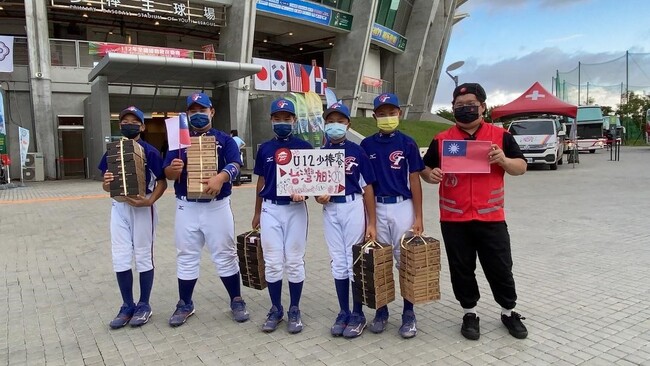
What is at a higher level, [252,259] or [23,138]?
[23,138]

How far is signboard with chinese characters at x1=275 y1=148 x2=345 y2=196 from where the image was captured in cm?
392

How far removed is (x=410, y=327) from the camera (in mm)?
3963

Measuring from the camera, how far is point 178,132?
404 centimetres

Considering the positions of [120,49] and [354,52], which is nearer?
[120,49]

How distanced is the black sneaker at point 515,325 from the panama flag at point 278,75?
2429 centimetres

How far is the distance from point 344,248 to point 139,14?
21964 millimetres

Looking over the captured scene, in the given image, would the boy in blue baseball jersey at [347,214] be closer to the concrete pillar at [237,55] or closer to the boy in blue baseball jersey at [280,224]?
the boy in blue baseball jersey at [280,224]

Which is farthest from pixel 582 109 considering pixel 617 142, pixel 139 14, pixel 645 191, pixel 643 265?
pixel 643 265

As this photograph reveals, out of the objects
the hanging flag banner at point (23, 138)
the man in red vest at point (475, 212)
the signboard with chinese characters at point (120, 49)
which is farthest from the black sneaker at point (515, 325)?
the signboard with chinese characters at point (120, 49)

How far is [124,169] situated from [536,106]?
68.6 ft

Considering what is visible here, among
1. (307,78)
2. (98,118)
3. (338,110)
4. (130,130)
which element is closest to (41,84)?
(98,118)

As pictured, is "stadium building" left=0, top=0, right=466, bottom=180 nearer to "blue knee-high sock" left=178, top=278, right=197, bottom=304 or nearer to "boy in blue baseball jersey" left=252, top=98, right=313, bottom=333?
"blue knee-high sock" left=178, top=278, right=197, bottom=304

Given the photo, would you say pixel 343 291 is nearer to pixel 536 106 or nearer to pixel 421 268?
pixel 421 268

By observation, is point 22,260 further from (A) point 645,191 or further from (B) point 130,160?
(A) point 645,191
